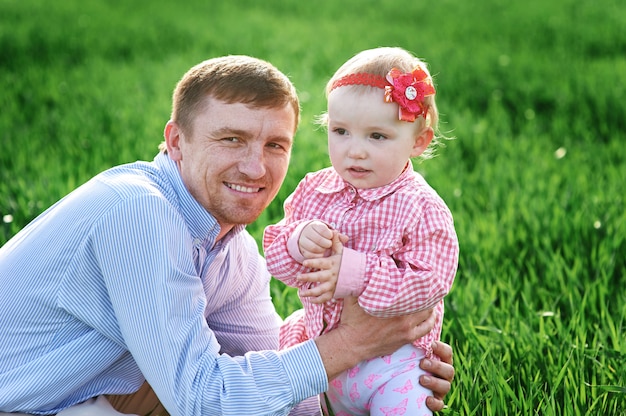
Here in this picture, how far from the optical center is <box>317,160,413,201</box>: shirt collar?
2.62m

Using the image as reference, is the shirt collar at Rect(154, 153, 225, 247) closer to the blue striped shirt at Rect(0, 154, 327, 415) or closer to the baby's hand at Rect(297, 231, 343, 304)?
the blue striped shirt at Rect(0, 154, 327, 415)

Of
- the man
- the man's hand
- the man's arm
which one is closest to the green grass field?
the man's hand

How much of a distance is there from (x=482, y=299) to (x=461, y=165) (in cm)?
244

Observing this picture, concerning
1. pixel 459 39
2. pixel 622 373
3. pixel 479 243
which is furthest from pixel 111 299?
pixel 459 39

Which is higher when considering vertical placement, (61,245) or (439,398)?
(61,245)

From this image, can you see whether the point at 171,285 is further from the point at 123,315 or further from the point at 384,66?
the point at 384,66

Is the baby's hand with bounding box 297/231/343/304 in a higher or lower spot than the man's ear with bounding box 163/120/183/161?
lower

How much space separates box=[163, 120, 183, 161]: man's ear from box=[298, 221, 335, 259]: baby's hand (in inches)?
22.4

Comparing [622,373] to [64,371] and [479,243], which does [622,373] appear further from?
[64,371]

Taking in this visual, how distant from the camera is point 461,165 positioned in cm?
606

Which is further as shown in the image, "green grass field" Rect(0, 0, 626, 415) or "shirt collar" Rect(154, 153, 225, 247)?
"green grass field" Rect(0, 0, 626, 415)

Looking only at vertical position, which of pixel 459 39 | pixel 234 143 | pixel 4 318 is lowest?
pixel 459 39

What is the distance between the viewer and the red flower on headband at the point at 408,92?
8.18 ft

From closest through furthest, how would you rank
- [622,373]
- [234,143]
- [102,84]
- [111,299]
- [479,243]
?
[111,299]
[234,143]
[622,373]
[479,243]
[102,84]
